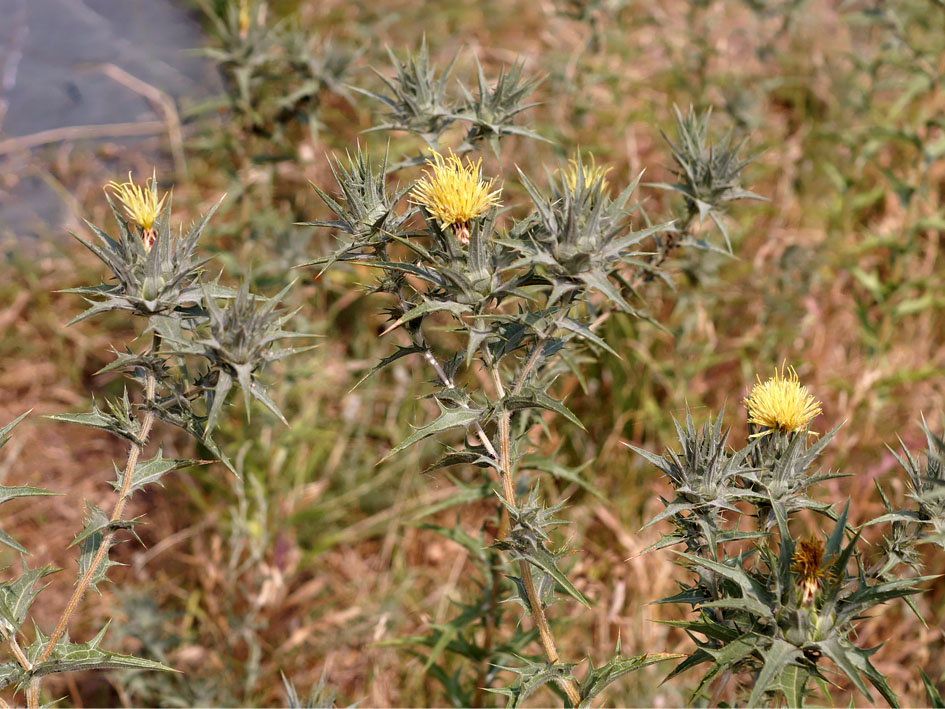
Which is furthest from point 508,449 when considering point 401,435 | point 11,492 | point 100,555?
point 401,435

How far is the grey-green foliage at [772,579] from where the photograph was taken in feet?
5.06

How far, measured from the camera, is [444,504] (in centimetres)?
252

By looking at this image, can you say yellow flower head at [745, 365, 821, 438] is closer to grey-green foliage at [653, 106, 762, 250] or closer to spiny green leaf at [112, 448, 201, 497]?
grey-green foliage at [653, 106, 762, 250]

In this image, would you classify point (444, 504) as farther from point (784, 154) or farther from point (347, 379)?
point (784, 154)

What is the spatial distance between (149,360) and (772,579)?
1.52 meters

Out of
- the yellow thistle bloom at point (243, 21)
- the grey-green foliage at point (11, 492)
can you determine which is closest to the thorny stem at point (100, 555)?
the grey-green foliage at point (11, 492)

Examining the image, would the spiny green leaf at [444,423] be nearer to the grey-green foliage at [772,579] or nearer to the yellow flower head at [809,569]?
the grey-green foliage at [772,579]

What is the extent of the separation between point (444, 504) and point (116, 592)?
162 cm

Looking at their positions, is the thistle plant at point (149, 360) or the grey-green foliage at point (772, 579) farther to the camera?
the thistle plant at point (149, 360)

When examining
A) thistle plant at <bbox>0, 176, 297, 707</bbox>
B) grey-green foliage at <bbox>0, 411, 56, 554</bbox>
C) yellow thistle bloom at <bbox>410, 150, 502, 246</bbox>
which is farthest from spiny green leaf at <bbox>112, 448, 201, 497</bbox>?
yellow thistle bloom at <bbox>410, 150, 502, 246</bbox>

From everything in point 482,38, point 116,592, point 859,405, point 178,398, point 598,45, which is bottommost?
point 116,592

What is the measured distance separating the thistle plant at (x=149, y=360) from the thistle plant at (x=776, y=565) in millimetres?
937

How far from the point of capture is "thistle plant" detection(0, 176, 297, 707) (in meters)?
1.78

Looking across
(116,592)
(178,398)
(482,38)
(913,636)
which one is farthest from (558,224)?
(482,38)
